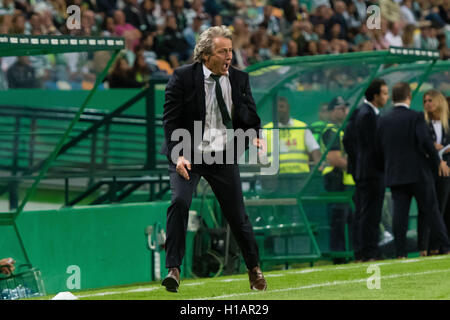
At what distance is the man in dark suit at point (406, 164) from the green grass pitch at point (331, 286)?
132cm

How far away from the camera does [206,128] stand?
329 inches

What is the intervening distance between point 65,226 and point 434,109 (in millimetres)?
4496

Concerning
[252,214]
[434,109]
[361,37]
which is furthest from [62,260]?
[361,37]

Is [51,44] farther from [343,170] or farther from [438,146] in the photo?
[438,146]

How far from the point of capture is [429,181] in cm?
1259

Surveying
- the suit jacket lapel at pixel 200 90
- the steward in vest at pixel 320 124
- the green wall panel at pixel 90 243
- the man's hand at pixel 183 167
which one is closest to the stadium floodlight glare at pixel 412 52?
the steward in vest at pixel 320 124

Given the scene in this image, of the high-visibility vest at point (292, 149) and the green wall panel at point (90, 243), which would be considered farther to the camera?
the high-visibility vest at point (292, 149)

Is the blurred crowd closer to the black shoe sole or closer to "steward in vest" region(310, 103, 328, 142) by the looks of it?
"steward in vest" region(310, 103, 328, 142)

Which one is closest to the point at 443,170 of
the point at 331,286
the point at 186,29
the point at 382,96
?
the point at 382,96

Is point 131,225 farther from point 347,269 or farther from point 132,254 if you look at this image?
point 347,269

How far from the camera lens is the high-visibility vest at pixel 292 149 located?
13.5 m

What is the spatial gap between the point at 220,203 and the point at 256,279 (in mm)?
653

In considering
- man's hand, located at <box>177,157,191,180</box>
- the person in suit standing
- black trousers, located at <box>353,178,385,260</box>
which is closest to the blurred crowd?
the person in suit standing

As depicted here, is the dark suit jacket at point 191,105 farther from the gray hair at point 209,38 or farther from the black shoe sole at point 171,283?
the black shoe sole at point 171,283
